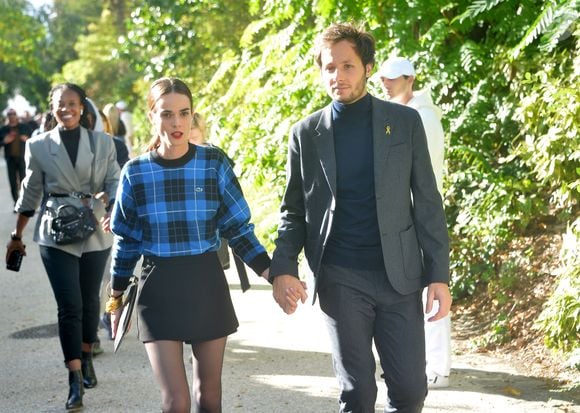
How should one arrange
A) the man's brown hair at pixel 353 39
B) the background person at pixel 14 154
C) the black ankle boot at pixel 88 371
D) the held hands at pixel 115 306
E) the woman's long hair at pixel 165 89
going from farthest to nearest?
the background person at pixel 14 154
the black ankle boot at pixel 88 371
the held hands at pixel 115 306
the woman's long hair at pixel 165 89
the man's brown hair at pixel 353 39

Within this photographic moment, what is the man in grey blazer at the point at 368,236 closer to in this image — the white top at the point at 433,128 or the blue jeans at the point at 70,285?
the white top at the point at 433,128

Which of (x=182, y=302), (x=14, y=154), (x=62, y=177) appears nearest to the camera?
(x=182, y=302)

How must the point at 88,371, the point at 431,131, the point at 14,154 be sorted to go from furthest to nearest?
the point at 14,154 < the point at 88,371 < the point at 431,131

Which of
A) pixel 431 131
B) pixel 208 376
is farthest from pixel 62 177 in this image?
pixel 208 376

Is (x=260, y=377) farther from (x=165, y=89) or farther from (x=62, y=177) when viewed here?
(x=165, y=89)

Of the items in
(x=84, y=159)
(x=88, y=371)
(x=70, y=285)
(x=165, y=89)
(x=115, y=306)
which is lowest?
(x=88, y=371)

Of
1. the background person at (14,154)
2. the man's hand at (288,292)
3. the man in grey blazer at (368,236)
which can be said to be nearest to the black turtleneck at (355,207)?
the man in grey blazer at (368,236)

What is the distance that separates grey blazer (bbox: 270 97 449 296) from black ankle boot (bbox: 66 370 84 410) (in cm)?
259

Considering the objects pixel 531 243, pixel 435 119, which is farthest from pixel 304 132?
pixel 531 243

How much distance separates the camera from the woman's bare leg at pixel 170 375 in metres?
4.84

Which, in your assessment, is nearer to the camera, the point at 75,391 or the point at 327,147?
the point at 327,147

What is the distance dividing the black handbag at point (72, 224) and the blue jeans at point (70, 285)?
140mm

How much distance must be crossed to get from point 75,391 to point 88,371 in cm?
65

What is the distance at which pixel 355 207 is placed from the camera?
15.7 feet
